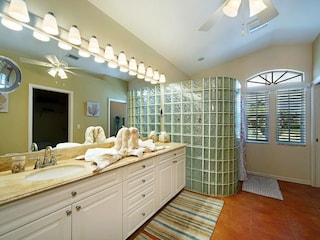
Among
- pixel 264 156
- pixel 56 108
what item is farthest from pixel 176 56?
pixel 264 156

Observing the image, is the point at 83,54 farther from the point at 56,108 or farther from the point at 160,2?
the point at 160,2

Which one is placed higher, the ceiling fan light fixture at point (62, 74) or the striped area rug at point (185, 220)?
the ceiling fan light fixture at point (62, 74)

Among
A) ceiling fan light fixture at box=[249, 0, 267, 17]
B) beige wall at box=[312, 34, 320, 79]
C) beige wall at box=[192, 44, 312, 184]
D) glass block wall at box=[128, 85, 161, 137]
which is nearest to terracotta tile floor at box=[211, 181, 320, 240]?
beige wall at box=[192, 44, 312, 184]

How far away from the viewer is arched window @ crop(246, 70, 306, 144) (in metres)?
3.22

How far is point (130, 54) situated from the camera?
95.3 inches

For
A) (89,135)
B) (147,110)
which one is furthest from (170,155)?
(89,135)

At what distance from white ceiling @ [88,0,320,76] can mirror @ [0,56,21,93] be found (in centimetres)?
102

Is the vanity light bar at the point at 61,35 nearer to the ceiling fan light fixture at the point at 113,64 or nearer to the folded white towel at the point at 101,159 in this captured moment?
the ceiling fan light fixture at the point at 113,64

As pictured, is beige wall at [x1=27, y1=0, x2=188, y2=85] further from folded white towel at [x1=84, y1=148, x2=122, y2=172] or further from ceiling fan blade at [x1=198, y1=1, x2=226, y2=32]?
folded white towel at [x1=84, y1=148, x2=122, y2=172]

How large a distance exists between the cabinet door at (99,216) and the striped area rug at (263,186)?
2.50 m

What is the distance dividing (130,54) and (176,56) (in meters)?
1.08

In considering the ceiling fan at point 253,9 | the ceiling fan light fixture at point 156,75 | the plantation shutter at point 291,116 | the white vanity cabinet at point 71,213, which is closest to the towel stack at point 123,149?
the white vanity cabinet at point 71,213

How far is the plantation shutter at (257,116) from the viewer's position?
3523 mm

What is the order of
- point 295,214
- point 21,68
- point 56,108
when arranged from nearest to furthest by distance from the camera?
point 21,68 → point 56,108 → point 295,214
